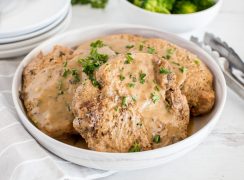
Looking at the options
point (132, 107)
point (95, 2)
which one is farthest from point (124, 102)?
point (95, 2)

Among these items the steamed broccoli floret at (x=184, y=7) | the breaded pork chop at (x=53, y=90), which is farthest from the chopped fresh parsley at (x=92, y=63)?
the steamed broccoli floret at (x=184, y=7)

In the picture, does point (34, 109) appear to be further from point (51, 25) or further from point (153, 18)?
point (153, 18)

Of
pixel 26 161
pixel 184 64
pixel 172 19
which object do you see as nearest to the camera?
pixel 26 161

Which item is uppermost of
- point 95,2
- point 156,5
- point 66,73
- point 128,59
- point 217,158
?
point 128,59

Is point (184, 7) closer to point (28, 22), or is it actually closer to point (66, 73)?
point (28, 22)

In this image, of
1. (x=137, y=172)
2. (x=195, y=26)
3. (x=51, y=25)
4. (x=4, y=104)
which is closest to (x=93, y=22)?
(x=51, y=25)

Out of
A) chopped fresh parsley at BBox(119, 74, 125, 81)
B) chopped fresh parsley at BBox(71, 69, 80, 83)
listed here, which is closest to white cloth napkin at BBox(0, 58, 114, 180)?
chopped fresh parsley at BBox(71, 69, 80, 83)

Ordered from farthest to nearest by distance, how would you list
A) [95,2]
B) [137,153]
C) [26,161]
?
1. [95,2]
2. [26,161]
3. [137,153]
